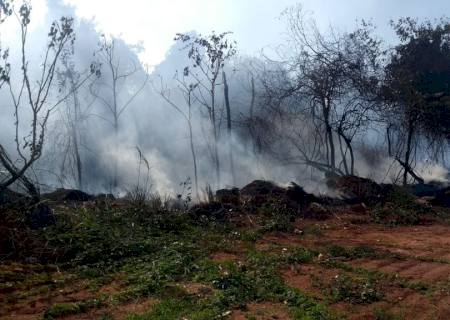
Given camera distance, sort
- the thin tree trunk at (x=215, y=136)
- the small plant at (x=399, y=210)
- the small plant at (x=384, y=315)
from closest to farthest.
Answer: the small plant at (x=384, y=315) < the small plant at (x=399, y=210) < the thin tree trunk at (x=215, y=136)

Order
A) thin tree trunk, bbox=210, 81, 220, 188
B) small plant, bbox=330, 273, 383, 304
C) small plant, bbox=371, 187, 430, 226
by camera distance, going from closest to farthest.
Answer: small plant, bbox=330, 273, 383, 304 → small plant, bbox=371, 187, 430, 226 → thin tree trunk, bbox=210, 81, 220, 188

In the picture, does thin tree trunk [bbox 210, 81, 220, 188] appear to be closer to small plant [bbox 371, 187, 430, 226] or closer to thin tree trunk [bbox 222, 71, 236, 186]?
thin tree trunk [bbox 222, 71, 236, 186]

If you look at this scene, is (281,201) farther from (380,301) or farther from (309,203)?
(380,301)

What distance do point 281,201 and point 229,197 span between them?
122 cm

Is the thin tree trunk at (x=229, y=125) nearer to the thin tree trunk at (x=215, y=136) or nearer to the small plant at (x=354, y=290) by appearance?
the thin tree trunk at (x=215, y=136)

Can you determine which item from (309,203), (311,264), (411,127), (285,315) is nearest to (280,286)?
(285,315)

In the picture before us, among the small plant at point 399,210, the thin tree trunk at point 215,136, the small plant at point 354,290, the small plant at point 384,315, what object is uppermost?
the thin tree trunk at point 215,136

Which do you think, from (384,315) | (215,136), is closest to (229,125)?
(215,136)

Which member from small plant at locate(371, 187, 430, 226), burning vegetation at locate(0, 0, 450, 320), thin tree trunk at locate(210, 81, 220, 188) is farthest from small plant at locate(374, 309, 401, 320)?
thin tree trunk at locate(210, 81, 220, 188)

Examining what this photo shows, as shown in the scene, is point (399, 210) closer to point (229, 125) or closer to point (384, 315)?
point (384, 315)

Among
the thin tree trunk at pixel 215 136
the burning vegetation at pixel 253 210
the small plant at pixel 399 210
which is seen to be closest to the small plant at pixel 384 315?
the burning vegetation at pixel 253 210

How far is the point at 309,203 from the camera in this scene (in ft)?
41.8

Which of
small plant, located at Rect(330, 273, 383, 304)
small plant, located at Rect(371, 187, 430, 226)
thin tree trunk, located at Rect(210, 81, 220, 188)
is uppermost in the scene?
thin tree trunk, located at Rect(210, 81, 220, 188)

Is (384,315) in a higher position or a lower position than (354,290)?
lower
